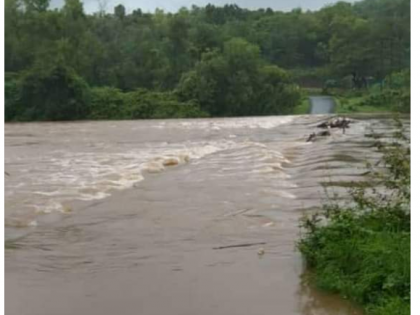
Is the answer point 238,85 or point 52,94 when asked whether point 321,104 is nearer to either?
point 238,85

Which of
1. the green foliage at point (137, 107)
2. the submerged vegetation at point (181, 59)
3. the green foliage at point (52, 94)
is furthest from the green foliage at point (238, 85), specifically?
the green foliage at point (52, 94)

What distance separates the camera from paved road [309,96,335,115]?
120 ft

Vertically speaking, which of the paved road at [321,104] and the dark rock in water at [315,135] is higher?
the dark rock in water at [315,135]

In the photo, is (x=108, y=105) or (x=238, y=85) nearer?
(x=108, y=105)

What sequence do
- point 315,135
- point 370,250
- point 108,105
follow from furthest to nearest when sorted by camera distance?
point 108,105 → point 315,135 → point 370,250

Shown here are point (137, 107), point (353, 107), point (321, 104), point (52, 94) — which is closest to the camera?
point (52, 94)

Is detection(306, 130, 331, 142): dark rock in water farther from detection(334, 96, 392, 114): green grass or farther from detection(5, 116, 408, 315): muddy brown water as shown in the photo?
detection(334, 96, 392, 114): green grass

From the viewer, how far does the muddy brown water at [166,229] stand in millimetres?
4301

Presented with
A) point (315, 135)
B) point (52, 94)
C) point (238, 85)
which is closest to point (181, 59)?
point (238, 85)

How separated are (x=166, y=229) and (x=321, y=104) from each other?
33.7 metres

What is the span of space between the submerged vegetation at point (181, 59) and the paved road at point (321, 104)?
0.83 meters

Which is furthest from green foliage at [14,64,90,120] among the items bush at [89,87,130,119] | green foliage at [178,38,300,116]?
green foliage at [178,38,300,116]

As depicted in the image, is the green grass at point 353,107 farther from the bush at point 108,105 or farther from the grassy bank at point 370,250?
the grassy bank at point 370,250

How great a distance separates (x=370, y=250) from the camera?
4.06 metres
